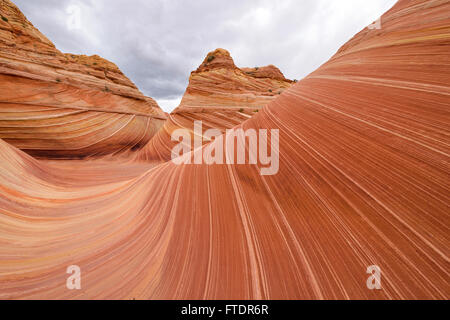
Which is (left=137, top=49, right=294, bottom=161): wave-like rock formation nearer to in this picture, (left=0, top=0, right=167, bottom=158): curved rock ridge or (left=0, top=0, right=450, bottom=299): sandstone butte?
(left=0, top=0, right=167, bottom=158): curved rock ridge

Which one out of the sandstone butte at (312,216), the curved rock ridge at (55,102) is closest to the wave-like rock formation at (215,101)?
the curved rock ridge at (55,102)

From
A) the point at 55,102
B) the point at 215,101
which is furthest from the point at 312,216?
the point at 55,102

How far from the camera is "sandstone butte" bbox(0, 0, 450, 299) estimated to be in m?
0.41

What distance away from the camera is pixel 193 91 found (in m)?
2.99

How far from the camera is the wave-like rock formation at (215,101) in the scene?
2611mm

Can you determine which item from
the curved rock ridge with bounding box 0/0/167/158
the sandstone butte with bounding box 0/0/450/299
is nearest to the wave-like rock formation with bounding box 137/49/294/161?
the curved rock ridge with bounding box 0/0/167/158

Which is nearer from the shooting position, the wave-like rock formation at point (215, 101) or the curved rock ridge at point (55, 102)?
the curved rock ridge at point (55, 102)

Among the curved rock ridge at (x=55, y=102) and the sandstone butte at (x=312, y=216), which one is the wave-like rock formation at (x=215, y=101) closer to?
the curved rock ridge at (x=55, y=102)

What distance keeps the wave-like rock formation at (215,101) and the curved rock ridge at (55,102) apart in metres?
0.79

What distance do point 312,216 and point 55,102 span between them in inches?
145

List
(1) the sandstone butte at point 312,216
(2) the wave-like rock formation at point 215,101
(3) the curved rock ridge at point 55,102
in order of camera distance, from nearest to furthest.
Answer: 1. (1) the sandstone butte at point 312,216
2. (3) the curved rock ridge at point 55,102
3. (2) the wave-like rock formation at point 215,101

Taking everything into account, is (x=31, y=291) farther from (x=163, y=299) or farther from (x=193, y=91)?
(x=193, y=91)

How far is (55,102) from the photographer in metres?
2.26
